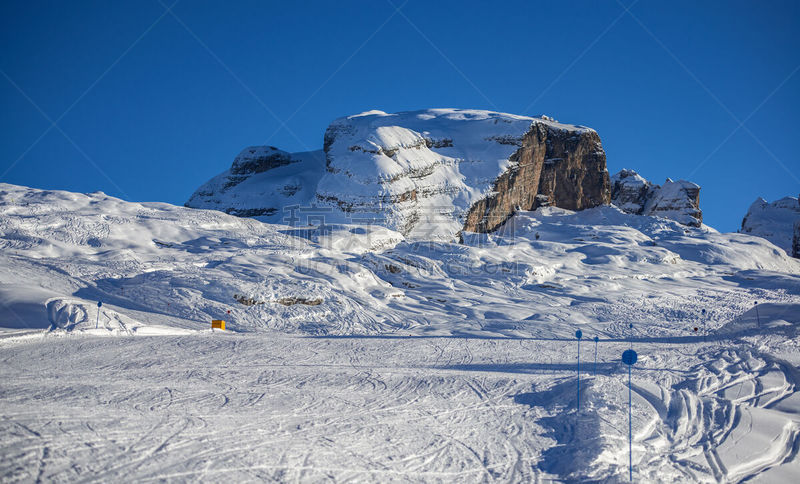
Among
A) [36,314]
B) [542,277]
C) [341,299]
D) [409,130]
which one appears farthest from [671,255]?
[36,314]

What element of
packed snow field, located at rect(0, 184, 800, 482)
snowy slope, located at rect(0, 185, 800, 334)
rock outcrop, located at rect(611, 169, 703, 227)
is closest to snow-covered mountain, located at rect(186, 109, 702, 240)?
rock outcrop, located at rect(611, 169, 703, 227)

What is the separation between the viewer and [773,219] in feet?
340

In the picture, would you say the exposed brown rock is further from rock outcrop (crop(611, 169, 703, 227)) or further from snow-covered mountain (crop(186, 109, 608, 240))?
rock outcrop (crop(611, 169, 703, 227))

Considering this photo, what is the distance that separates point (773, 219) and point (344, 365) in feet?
375

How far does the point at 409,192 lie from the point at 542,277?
Result: 24.8 m

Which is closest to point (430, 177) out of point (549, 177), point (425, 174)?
point (425, 174)

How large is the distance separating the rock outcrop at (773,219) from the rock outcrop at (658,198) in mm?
16804

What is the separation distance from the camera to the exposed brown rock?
72875 mm

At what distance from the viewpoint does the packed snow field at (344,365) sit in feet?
27.5

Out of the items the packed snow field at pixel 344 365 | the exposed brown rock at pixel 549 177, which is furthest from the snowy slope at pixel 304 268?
the exposed brown rock at pixel 549 177

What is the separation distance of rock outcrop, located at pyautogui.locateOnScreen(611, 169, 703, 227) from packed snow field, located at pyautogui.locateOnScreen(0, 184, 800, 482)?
51246 millimetres

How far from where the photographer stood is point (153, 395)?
37.4 ft

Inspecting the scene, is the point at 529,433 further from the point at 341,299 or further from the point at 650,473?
the point at 341,299

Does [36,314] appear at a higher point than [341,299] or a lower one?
lower
